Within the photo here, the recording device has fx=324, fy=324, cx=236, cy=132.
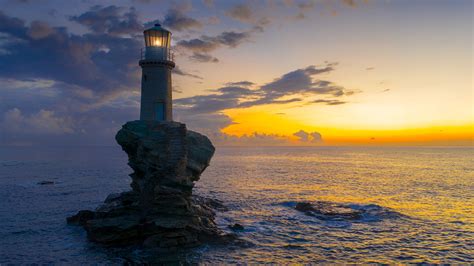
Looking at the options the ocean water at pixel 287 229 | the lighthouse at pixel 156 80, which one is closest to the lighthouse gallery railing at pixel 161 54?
the lighthouse at pixel 156 80

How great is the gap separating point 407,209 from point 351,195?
36.7 feet

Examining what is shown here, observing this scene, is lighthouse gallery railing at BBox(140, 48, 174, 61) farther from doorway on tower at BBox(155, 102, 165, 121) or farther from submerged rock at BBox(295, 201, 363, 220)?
submerged rock at BBox(295, 201, 363, 220)

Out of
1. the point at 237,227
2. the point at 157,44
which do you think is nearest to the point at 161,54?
the point at 157,44

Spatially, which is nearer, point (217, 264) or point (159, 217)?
point (217, 264)

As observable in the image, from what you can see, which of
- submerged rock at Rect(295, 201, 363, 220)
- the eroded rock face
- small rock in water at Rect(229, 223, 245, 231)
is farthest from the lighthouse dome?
submerged rock at Rect(295, 201, 363, 220)

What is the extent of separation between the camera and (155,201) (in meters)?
26.5

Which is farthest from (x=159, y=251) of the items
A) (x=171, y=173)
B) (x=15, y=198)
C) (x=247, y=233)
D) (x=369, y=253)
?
(x=15, y=198)

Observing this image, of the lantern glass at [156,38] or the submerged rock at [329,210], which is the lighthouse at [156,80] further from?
the submerged rock at [329,210]

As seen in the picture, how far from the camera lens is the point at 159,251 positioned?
78.5 ft

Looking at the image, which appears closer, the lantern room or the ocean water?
the ocean water

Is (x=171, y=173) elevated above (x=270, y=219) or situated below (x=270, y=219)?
above

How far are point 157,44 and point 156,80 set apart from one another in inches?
153

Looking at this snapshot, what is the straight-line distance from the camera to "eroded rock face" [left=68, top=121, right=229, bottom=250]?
25406 millimetres

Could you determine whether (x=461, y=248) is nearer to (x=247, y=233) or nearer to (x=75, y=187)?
(x=247, y=233)
